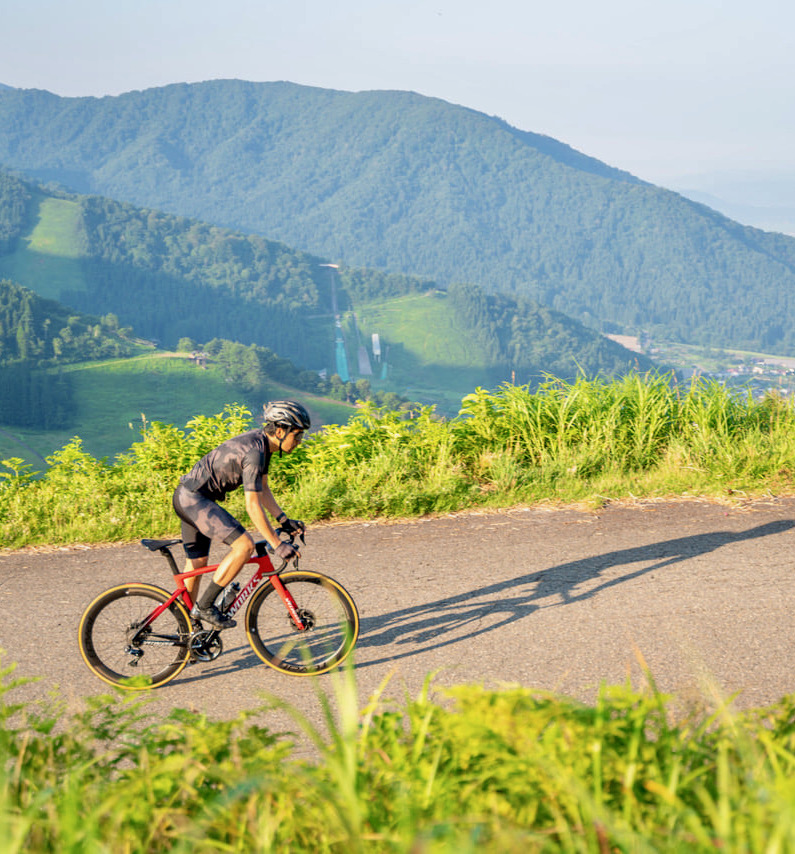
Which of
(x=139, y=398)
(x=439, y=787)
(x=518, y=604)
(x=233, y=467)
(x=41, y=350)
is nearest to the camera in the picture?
(x=439, y=787)

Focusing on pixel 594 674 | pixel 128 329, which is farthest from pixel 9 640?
pixel 128 329

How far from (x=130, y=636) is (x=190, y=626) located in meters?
0.38

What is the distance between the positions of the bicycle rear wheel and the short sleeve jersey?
2.28ft

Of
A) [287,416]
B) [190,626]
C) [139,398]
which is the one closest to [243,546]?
[190,626]

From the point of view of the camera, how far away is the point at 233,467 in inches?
195

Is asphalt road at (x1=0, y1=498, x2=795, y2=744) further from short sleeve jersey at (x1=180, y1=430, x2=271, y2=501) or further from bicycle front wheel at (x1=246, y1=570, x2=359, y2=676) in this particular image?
short sleeve jersey at (x1=180, y1=430, x2=271, y2=501)

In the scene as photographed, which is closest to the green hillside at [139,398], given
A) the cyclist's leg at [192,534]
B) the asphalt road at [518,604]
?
the asphalt road at [518,604]

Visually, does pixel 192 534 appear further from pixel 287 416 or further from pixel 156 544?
pixel 287 416

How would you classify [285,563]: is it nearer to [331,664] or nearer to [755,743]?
[331,664]

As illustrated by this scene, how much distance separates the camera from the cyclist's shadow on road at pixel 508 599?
17.2 feet

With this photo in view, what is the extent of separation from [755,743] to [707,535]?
463cm

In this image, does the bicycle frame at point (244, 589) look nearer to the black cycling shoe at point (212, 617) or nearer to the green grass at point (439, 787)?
the black cycling shoe at point (212, 617)

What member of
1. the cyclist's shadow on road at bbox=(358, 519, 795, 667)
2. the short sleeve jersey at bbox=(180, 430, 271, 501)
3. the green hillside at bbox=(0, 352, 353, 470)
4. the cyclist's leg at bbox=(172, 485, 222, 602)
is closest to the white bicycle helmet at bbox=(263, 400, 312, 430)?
the short sleeve jersey at bbox=(180, 430, 271, 501)

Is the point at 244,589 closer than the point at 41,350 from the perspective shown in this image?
Yes
